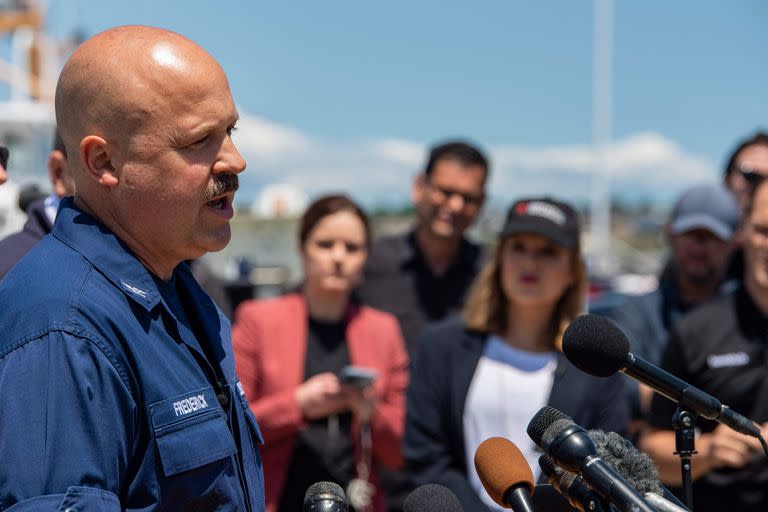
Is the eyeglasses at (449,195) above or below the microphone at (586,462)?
above

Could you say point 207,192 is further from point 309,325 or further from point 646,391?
point 646,391

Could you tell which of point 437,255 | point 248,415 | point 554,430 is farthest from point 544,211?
point 554,430

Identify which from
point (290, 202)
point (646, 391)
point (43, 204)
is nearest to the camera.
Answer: point (43, 204)

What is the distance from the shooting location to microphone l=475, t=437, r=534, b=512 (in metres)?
1.78

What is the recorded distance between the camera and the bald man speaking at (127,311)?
1.65 m

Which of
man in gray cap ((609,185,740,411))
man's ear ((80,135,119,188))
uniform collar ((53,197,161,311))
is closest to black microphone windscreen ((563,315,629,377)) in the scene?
uniform collar ((53,197,161,311))

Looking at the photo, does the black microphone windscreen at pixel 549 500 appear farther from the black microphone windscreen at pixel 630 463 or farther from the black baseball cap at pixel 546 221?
the black baseball cap at pixel 546 221

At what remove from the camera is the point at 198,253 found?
2.02 m

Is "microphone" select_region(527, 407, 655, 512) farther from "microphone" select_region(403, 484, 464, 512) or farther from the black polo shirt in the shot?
the black polo shirt

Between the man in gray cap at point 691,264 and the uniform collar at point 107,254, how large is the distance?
3203mm

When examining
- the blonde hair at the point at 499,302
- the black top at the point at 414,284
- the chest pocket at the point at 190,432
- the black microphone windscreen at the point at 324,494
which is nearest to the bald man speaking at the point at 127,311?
the chest pocket at the point at 190,432

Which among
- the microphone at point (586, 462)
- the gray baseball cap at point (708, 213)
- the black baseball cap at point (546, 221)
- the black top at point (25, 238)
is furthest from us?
the gray baseball cap at point (708, 213)

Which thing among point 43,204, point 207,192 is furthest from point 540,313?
point 207,192

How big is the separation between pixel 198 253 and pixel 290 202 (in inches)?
593
